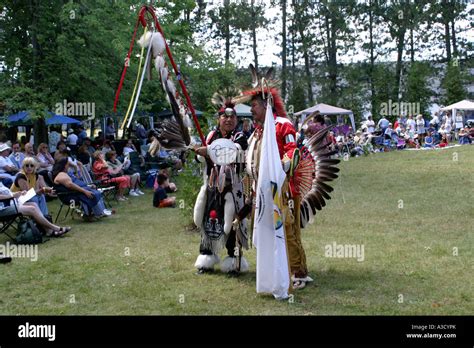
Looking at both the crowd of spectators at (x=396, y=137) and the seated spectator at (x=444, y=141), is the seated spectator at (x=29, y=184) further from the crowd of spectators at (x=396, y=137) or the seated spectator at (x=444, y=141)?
the seated spectator at (x=444, y=141)

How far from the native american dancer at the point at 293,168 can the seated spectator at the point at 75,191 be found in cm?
452

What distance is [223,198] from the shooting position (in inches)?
222

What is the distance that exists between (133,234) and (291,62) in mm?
30771

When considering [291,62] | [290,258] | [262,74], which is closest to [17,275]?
[290,258]

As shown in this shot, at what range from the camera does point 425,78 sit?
32500 millimetres

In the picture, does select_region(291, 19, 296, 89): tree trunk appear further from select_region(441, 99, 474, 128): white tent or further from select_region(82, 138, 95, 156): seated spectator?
select_region(82, 138, 95, 156): seated spectator

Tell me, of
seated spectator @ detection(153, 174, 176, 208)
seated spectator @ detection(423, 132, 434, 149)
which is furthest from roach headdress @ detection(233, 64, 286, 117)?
seated spectator @ detection(423, 132, 434, 149)

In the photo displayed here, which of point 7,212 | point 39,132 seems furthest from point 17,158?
point 7,212

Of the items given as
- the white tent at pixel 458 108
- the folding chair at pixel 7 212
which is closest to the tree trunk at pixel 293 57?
the white tent at pixel 458 108

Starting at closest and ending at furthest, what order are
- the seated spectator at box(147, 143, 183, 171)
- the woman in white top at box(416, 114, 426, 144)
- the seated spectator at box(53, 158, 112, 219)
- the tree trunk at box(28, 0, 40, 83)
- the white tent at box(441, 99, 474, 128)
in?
1. the seated spectator at box(53, 158, 112, 219)
2. the tree trunk at box(28, 0, 40, 83)
3. the seated spectator at box(147, 143, 183, 171)
4. the woman in white top at box(416, 114, 426, 144)
5. the white tent at box(441, 99, 474, 128)

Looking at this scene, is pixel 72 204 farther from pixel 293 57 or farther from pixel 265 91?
pixel 293 57

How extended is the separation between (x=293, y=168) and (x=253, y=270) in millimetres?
1439

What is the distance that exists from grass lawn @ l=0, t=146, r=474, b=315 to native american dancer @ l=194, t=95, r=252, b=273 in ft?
0.81

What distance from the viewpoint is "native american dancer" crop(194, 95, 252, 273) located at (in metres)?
5.49
